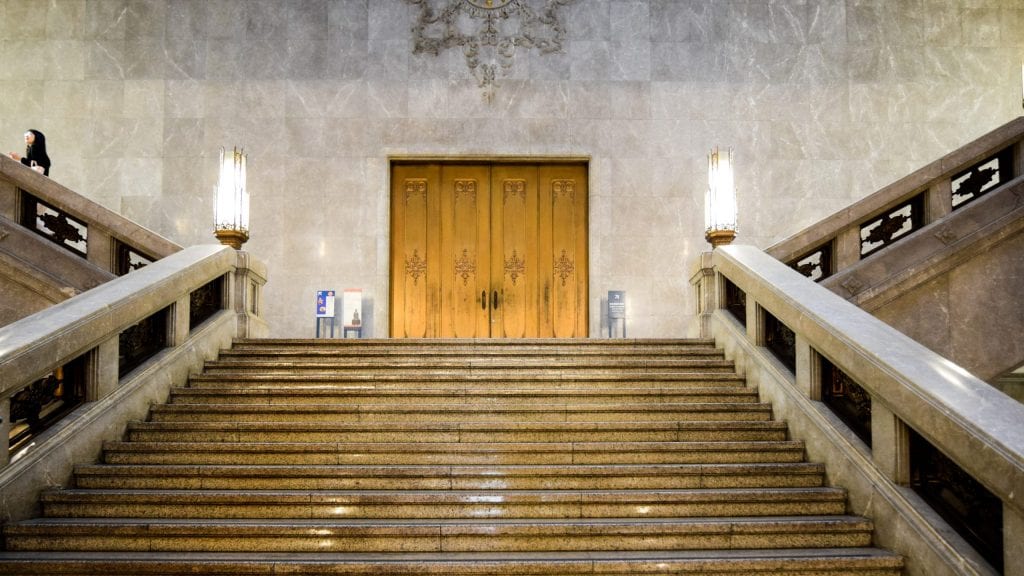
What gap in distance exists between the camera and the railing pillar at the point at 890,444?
450 cm

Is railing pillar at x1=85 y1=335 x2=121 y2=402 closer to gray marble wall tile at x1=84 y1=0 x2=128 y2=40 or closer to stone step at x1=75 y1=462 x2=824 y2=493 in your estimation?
stone step at x1=75 y1=462 x2=824 y2=493

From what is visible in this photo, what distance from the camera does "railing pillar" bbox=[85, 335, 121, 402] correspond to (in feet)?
18.1

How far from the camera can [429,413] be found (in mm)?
6098

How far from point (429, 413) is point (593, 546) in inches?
Result: 75.8

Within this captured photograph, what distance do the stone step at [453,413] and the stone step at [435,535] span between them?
140cm

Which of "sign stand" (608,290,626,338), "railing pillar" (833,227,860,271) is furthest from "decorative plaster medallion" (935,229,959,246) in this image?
"sign stand" (608,290,626,338)

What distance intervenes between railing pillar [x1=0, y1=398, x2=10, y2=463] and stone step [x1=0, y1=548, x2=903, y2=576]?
22.1 inches

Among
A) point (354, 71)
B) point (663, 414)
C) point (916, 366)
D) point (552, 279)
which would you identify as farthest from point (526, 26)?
point (916, 366)

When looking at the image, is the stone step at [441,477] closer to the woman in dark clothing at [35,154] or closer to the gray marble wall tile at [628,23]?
the woman in dark clothing at [35,154]

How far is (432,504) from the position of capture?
493cm

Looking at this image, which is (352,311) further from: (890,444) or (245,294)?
(890,444)

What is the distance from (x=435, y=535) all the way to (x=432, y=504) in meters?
0.33

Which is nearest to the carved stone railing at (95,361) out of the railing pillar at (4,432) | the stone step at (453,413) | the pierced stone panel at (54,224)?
the railing pillar at (4,432)

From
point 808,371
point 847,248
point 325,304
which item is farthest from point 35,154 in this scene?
point 847,248
